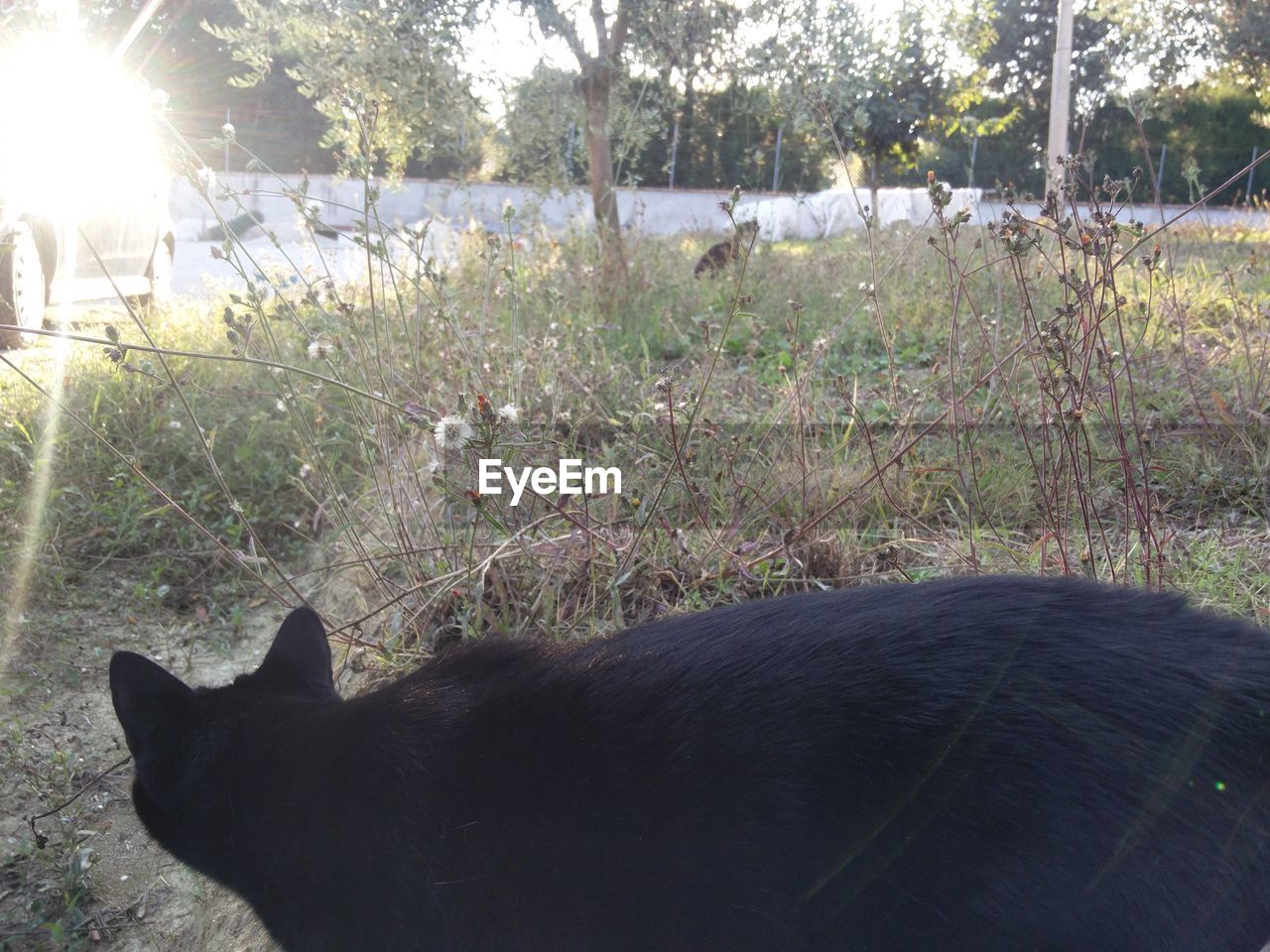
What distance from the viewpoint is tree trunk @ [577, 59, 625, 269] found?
688cm

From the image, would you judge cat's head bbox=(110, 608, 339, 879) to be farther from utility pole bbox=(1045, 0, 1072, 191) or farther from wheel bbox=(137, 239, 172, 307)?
utility pole bbox=(1045, 0, 1072, 191)

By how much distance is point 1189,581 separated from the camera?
8.66 feet

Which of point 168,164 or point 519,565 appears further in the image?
point 519,565

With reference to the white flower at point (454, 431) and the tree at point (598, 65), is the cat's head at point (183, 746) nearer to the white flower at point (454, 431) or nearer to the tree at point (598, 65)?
the white flower at point (454, 431)

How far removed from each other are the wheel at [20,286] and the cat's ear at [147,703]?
4608 mm

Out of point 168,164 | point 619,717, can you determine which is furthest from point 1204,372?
point 168,164

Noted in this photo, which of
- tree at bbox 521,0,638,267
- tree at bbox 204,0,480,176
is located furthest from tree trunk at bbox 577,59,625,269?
tree at bbox 204,0,480,176

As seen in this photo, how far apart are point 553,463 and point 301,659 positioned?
4.40ft

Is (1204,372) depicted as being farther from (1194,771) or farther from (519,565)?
(1194,771)

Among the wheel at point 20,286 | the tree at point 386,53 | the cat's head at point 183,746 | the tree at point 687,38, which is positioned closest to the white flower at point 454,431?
the cat's head at point 183,746

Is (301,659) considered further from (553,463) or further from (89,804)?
(553,463)

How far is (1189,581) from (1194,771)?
5.12 feet

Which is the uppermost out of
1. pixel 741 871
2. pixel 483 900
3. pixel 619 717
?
pixel 619 717

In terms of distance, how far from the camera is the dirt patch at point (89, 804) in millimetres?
2039
